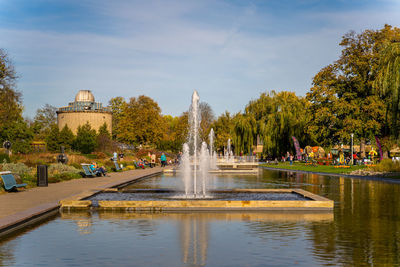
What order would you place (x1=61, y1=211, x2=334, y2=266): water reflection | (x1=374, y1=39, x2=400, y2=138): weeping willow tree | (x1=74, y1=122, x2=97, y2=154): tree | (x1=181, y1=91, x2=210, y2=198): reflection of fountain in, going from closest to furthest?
(x1=61, y1=211, x2=334, y2=266): water reflection
(x1=181, y1=91, x2=210, y2=198): reflection of fountain
(x1=374, y1=39, x2=400, y2=138): weeping willow tree
(x1=74, y1=122, x2=97, y2=154): tree

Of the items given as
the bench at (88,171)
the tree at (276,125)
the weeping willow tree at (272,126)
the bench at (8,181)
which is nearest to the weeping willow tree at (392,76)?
the bench at (88,171)

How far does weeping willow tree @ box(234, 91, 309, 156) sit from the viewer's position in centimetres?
6400

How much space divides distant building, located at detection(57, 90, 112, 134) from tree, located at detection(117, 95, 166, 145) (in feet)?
57.9

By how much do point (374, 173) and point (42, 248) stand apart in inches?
1079

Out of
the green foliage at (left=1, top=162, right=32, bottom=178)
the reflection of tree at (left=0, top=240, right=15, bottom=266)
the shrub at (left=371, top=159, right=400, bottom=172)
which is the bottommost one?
the reflection of tree at (left=0, top=240, right=15, bottom=266)

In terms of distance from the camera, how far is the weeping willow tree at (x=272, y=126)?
210 feet

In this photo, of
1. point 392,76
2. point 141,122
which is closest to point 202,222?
point 392,76

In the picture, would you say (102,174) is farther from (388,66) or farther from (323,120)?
(323,120)

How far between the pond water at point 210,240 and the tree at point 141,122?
7387 cm

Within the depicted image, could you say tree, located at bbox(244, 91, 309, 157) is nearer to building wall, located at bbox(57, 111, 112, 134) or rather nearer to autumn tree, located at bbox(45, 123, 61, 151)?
autumn tree, located at bbox(45, 123, 61, 151)

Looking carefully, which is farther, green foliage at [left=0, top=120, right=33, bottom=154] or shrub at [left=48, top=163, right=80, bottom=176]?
green foliage at [left=0, top=120, right=33, bottom=154]

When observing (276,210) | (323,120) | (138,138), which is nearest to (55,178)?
(276,210)

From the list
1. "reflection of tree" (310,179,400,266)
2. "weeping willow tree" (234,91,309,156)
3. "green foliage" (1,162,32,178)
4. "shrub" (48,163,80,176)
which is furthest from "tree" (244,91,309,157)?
"reflection of tree" (310,179,400,266)

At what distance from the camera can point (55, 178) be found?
2509cm
